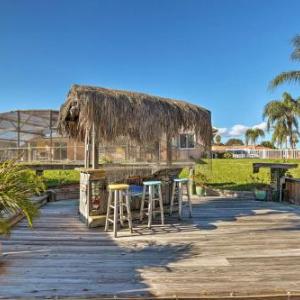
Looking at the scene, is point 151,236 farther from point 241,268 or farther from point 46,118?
point 46,118

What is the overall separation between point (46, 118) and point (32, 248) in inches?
576

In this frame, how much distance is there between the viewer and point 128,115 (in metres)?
5.83

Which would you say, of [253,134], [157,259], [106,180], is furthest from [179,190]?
[253,134]

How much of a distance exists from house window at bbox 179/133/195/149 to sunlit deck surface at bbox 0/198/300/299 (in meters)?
2.09

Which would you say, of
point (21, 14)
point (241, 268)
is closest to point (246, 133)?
point (21, 14)

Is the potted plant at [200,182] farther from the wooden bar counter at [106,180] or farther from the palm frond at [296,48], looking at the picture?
the palm frond at [296,48]

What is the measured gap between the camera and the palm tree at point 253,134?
56.7 metres

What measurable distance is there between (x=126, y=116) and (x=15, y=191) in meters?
2.88

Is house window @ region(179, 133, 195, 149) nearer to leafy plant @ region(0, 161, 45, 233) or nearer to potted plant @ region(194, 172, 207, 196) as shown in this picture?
potted plant @ region(194, 172, 207, 196)

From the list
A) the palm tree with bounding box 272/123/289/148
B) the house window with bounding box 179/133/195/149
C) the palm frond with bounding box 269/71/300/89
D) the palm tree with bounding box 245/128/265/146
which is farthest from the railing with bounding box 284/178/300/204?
the palm tree with bounding box 245/128/265/146

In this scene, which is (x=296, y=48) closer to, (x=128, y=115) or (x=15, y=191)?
Answer: (x=128, y=115)

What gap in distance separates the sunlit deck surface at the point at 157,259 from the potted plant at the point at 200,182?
3636 millimetres

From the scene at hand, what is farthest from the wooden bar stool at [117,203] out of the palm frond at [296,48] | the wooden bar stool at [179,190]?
the palm frond at [296,48]

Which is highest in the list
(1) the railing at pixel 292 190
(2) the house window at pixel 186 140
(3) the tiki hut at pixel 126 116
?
(3) the tiki hut at pixel 126 116
